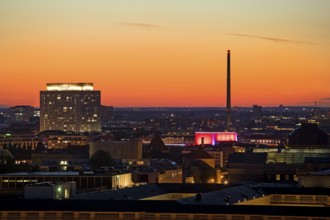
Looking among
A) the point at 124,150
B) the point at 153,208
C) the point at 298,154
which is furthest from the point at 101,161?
the point at 153,208

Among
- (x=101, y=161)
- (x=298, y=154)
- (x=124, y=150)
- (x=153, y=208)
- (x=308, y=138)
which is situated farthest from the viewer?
(x=124, y=150)

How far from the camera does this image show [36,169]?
123 m

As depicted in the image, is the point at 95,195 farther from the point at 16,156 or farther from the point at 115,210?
the point at 16,156

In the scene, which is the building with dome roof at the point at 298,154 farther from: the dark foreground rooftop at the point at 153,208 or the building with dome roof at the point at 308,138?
the dark foreground rooftop at the point at 153,208

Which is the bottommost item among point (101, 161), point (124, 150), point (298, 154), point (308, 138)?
point (101, 161)

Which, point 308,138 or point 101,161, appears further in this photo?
point 308,138

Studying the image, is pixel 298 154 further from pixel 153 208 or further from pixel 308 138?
pixel 153 208

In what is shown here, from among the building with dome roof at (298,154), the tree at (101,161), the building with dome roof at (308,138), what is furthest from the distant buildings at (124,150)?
the tree at (101,161)

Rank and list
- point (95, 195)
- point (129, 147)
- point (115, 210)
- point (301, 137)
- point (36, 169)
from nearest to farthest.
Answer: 1. point (115, 210)
2. point (95, 195)
3. point (36, 169)
4. point (301, 137)
5. point (129, 147)

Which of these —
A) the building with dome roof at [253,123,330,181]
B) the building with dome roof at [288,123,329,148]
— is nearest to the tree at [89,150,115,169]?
the building with dome roof at [253,123,330,181]

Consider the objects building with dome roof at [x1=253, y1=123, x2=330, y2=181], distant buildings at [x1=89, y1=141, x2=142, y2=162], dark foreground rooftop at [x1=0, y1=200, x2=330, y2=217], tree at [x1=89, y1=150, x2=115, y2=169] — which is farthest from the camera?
distant buildings at [x1=89, y1=141, x2=142, y2=162]

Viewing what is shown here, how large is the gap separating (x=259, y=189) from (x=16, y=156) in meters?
99.3

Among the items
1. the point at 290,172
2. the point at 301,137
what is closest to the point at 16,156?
the point at 301,137

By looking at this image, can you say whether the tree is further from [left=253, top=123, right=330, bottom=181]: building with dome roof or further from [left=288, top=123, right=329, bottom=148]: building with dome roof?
[left=288, top=123, right=329, bottom=148]: building with dome roof
